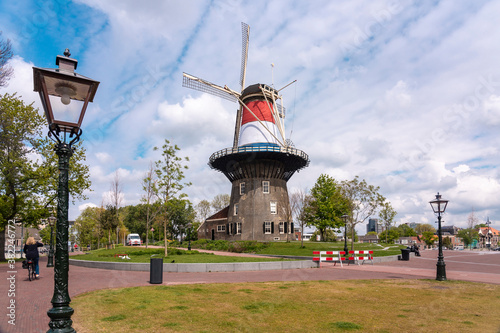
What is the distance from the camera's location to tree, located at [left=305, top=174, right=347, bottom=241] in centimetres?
4806

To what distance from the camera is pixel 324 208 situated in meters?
48.4

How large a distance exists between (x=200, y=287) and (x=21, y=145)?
2108cm

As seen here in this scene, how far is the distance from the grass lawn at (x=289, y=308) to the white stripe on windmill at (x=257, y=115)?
32.6 m

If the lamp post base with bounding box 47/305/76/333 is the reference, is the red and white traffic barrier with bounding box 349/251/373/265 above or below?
below

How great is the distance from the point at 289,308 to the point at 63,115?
685 centimetres

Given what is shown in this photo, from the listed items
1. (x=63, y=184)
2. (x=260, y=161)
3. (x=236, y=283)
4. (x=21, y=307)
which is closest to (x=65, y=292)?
(x=63, y=184)

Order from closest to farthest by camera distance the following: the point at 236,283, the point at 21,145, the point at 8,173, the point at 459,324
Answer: the point at 459,324
the point at 236,283
the point at 8,173
the point at 21,145

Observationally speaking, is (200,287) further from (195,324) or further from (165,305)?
(195,324)

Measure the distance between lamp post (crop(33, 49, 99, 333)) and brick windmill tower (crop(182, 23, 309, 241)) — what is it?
36177 millimetres

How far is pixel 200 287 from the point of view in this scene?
38.0 feet

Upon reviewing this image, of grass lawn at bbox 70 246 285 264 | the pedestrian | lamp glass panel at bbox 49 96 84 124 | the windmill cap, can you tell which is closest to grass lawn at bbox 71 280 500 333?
lamp glass panel at bbox 49 96 84 124

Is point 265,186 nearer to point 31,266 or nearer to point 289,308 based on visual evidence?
point 31,266

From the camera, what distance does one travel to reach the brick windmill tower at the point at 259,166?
42.6m

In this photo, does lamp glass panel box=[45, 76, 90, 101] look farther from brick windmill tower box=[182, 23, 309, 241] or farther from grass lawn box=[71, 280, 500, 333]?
brick windmill tower box=[182, 23, 309, 241]
